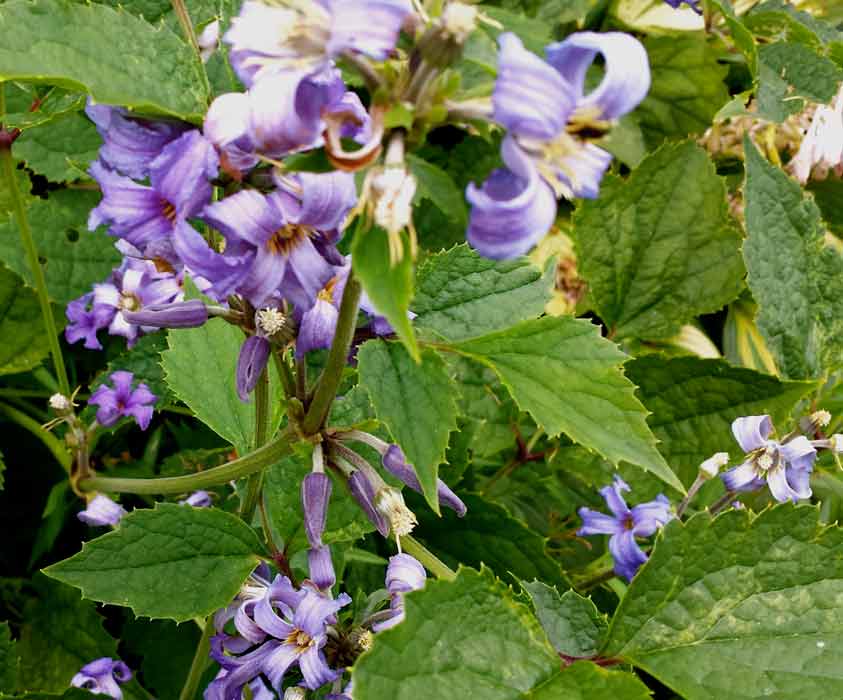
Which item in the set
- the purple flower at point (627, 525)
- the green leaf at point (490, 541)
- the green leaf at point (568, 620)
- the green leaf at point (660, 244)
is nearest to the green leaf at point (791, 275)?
the green leaf at point (660, 244)

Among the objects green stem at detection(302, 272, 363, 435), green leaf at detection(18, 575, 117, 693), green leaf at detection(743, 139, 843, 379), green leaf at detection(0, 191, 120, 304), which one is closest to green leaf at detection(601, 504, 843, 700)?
green stem at detection(302, 272, 363, 435)

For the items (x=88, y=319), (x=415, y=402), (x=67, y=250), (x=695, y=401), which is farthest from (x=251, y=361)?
(x=67, y=250)

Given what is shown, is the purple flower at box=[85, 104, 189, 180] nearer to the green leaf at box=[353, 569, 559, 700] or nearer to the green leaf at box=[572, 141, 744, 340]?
the green leaf at box=[353, 569, 559, 700]

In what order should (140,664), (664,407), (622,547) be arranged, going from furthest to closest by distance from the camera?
(140,664) → (664,407) → (622,547)

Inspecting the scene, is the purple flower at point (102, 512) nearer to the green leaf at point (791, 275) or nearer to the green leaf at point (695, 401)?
the green leaf at point (695, 401)

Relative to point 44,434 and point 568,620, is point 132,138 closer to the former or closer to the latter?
point 568,620

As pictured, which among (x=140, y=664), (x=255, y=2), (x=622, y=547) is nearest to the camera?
(x=255, y=2)

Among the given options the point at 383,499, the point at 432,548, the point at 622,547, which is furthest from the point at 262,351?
the point at 432,548

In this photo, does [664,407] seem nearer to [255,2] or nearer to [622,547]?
[622,547]

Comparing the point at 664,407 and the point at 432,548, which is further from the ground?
the point at 664,407
